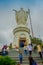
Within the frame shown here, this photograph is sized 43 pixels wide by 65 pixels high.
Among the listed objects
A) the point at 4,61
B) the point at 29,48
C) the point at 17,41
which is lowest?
the point at 4,61

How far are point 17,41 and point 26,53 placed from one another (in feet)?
37.0

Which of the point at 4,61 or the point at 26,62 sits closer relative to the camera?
the point at 4,61

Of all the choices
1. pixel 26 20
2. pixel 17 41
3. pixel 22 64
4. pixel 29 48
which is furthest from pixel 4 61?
pixel 26 20

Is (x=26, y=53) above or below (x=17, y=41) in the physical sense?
below

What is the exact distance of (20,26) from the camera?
129 feet

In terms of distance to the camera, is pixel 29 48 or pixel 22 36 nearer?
pixel 29 48

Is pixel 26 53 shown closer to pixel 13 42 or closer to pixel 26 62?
pixel 26 62

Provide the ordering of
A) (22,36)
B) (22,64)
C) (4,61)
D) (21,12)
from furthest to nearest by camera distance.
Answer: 1. (21,12)
2. (22,36)
3. (22,64)
4. (4,61)

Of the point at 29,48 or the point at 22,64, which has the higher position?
the point at 29,48

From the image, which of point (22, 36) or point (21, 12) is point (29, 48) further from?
point (21, 12)

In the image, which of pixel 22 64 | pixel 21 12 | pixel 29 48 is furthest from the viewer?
pixel 21 12

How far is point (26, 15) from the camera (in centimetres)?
4172

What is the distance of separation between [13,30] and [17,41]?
1840mm

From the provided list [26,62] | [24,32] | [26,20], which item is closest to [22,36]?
[24,32]
